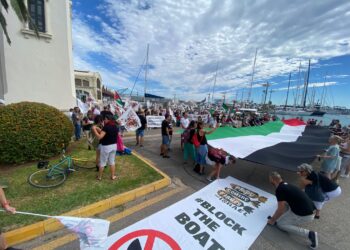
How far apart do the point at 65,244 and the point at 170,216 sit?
6.43 feet

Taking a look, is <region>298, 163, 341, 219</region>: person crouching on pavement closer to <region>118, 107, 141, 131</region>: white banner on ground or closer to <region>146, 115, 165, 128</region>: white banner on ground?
<region>118, 107, 141, 131</region>: white banner on ground

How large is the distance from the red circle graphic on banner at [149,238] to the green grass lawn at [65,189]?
1.38 meters

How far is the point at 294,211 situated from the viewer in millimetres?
3529

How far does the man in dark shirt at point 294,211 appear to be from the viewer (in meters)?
3.41

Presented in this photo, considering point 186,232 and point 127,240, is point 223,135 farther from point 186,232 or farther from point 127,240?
point 127,240

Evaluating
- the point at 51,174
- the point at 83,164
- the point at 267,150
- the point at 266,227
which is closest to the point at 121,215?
the point at 51,174

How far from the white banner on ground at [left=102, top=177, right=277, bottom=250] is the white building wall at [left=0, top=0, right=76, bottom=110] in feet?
39.6

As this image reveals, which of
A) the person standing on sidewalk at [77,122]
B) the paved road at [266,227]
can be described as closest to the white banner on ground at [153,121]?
the person standing on sidewalk at [77,122]

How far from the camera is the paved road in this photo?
131 inches

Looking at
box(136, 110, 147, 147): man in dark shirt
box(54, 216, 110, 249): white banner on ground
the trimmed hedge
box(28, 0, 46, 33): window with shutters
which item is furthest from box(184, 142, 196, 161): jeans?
box(28, 0, 46, 33): window with shutters

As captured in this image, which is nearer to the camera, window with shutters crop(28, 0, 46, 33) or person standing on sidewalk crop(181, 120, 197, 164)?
person standing on sidewalk crop(181, 120, 197, 164)

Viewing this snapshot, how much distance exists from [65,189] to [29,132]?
2.75 meters

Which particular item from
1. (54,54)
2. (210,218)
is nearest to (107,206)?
(210,218)

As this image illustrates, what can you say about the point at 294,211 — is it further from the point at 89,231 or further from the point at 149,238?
the point at 89,231
